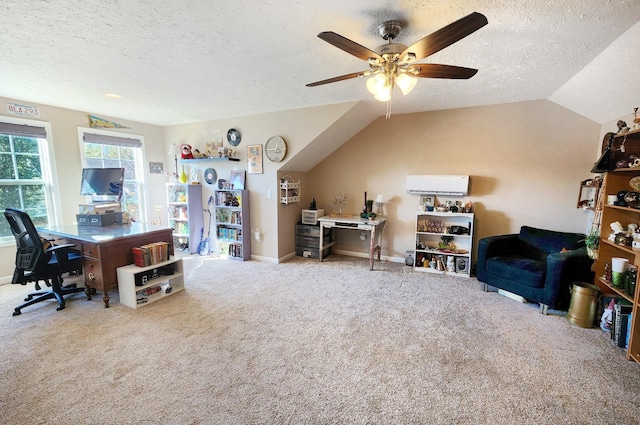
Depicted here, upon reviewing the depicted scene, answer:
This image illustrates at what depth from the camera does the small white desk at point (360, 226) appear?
4.14 meters

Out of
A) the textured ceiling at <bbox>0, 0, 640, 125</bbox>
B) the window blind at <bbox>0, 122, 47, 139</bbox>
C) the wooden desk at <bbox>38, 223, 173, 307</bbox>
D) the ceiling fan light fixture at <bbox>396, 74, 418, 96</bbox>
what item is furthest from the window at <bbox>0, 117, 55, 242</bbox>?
the ceiling fan light fixture at <bbox>396, 74, 418, 96</bbox>

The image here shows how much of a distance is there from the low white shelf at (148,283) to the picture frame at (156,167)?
2.75 meters

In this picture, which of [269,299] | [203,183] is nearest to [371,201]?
[269,299]

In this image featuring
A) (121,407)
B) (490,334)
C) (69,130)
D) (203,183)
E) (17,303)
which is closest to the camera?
(121,407)

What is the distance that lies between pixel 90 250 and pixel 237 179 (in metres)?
2.26

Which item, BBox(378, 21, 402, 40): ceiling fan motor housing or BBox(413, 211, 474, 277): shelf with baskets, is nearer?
BBox(378, 21, 402, 40): ceiling fan motor housing

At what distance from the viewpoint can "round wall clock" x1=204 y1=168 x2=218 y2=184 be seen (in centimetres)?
489

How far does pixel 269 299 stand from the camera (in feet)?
10.2

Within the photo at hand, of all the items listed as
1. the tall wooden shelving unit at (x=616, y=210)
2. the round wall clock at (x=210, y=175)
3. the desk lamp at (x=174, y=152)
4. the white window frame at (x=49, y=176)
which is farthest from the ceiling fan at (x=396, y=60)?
the white window frame at (x=49, y=176)

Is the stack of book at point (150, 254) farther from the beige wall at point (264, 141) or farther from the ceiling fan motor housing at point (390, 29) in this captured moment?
the ceiling fan motor housing at point (390, 29)

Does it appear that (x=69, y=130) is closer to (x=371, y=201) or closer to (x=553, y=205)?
(x=371, y=201)

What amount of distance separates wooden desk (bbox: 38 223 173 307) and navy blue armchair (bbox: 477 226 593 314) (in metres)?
4.11

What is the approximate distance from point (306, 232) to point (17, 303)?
3633 mm

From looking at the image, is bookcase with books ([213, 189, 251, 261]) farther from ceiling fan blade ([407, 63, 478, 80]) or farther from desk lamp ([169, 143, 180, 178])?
ceiling fan blade ([407, 63, 478, 80])
